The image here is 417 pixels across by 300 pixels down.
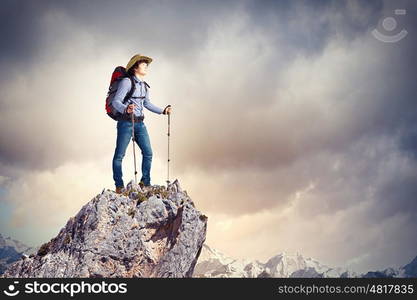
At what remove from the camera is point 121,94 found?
2462 centimetres

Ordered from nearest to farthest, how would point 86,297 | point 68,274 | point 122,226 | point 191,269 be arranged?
point 86,297 < point 68,274 < point 122,226 < point 191,269

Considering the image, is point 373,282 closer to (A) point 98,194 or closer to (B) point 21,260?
(A) point 98,194

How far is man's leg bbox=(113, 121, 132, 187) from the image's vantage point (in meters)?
24.6

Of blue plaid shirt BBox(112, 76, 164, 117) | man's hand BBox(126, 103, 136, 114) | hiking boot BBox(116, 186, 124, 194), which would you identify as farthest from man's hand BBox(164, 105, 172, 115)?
hiking boot BBox(116, 186, 124, 194)

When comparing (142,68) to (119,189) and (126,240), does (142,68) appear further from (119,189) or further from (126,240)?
(126,240)

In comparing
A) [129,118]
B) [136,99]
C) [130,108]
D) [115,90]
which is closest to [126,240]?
[129,118]

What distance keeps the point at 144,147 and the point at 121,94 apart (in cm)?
318

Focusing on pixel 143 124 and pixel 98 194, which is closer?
pixel 98 194

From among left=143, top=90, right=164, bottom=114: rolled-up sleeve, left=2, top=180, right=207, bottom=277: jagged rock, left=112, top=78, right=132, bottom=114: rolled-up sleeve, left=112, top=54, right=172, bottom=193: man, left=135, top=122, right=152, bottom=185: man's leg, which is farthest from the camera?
left=143, top=90, right=164, bottom=114: rolled-up sleeve

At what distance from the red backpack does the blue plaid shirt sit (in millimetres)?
183

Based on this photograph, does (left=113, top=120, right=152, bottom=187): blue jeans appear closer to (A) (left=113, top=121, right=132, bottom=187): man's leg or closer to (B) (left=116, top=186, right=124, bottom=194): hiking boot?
(A) (left=113, top=121, right=132, bottom=187): man's leg

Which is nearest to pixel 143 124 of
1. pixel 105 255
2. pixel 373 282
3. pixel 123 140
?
pixel 123 140

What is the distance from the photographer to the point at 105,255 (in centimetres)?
2189

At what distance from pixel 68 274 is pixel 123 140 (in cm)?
747
